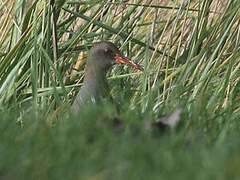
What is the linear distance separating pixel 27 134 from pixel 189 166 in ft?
2.06

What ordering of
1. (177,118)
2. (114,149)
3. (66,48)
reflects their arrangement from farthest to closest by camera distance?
(66,48)
(177,118)
(114,149)

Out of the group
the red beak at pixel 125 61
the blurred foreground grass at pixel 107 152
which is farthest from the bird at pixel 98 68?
the blurred foreground grass at pixel 107 152

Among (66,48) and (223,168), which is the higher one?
(66,48)

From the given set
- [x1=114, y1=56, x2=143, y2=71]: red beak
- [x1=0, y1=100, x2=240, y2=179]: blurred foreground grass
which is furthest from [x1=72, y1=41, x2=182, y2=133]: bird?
[x1=0, y1=100, x2=240, y2=179]: blurred foreground grass

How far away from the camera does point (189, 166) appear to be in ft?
Result: 5.28

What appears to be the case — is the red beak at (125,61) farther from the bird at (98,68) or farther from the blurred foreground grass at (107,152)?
the blurred foreground grass at (107,152)

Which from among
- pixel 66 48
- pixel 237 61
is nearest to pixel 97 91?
pixel 66 48

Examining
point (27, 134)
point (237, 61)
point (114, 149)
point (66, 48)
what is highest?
point (66, 48)

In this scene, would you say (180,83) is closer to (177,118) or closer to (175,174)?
(177,118)

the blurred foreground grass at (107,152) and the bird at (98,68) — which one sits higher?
the bird at (98,68)

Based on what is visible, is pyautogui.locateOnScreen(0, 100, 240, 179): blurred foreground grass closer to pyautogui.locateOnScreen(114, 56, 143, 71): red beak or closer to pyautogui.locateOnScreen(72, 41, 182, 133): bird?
pyautogui.locateOnScreen(72, 41, 182, 133): bird

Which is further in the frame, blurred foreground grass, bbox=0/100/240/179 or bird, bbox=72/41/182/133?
bird, bbox=72/41/182/133

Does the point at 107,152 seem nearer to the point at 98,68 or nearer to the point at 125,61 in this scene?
the point at 98,68

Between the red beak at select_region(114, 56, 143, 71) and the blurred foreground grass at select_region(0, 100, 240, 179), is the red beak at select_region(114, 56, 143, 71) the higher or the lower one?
the higher one
